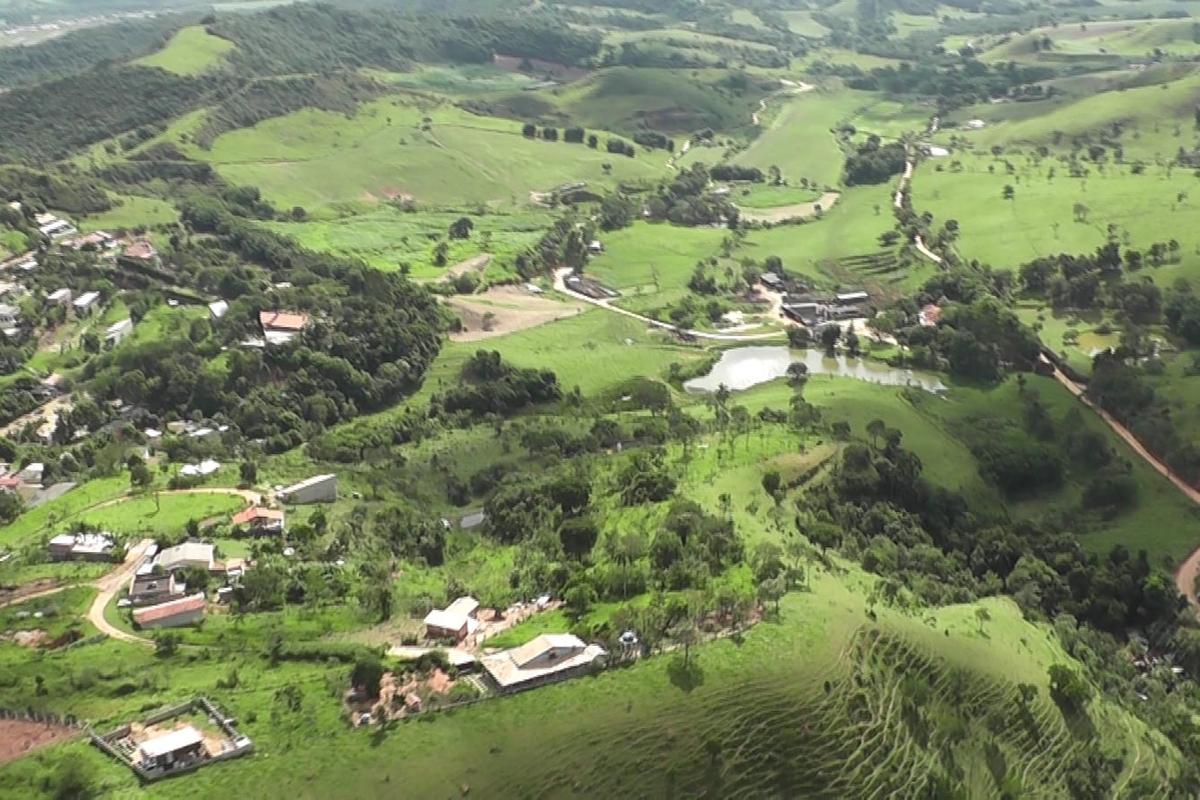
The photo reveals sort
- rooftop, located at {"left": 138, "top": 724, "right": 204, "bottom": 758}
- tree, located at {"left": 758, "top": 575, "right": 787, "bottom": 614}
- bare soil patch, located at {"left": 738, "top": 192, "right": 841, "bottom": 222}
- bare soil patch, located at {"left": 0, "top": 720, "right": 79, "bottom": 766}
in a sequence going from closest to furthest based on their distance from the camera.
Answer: rooftop, located at {"left": 138, "top": 724, "right": 204, "bottom": 758} < bare soil patch, located at {"left": 0, "top": 720, "right": 79, "bottom": 766} < tree, located at {"left": 758, "top": 575, "right": 787, "bottom": 614} < bare soil patch, located at {"left": 738, "top": 192, "right": 841, "bottom": 222}

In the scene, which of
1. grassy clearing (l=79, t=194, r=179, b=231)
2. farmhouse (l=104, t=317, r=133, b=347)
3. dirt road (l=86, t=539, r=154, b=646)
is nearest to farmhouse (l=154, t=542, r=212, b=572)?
dirt road (l=86, t=539, r=154, b=646)

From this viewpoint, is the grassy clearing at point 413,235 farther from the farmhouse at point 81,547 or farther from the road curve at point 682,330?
the farmhouse at point 81,547

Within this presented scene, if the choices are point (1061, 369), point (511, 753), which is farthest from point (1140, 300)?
point (511, 753)

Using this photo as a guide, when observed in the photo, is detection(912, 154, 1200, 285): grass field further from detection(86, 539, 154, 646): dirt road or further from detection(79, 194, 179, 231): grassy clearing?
detection(86, 539, 154, 646): dirt road

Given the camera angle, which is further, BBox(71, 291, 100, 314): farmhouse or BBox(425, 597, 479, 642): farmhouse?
BBox(71, 291, 100, 314): farmhouse

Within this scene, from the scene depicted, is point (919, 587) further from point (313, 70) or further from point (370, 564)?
point (313, 70)

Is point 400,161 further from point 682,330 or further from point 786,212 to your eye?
point 682,330

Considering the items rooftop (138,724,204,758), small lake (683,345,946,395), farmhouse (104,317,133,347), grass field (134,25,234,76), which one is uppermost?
grass field (134,25,234,76)

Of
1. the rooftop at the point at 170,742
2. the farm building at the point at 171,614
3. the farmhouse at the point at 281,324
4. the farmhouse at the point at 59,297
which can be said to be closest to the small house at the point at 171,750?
the rooftop at the point at 170,742
